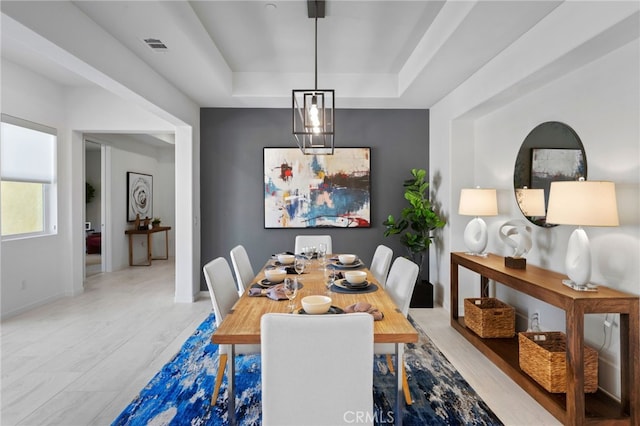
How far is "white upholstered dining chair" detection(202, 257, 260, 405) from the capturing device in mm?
2006

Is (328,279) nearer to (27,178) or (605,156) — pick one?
(605,156)

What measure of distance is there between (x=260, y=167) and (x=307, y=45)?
70.0 inches

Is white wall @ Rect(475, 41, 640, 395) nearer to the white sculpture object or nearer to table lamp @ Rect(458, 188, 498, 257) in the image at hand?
the white sculpture object

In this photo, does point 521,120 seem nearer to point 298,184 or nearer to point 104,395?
point 298,184

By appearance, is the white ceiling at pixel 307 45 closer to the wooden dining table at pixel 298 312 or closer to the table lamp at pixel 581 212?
the table lamp at pixel 581 212

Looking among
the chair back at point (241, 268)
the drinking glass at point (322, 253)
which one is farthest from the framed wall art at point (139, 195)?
the drinking glass at point (322, 253)

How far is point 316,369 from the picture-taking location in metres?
1.24

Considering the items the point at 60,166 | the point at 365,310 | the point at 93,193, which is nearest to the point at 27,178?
the point at 60,166

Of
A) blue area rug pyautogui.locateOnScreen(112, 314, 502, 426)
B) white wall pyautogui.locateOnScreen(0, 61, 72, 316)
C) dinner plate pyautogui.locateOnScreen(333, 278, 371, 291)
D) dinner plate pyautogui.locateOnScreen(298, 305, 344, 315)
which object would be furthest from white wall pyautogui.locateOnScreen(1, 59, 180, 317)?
dinner plate pyautogui.locateOnScreen(298, 305, 344, 315)

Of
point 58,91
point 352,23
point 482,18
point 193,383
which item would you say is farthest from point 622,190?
point 58,91

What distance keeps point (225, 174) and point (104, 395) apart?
2960mm

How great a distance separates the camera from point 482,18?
90.7 inches

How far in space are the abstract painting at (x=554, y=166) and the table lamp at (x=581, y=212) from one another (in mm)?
523

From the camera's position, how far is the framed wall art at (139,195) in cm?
686
